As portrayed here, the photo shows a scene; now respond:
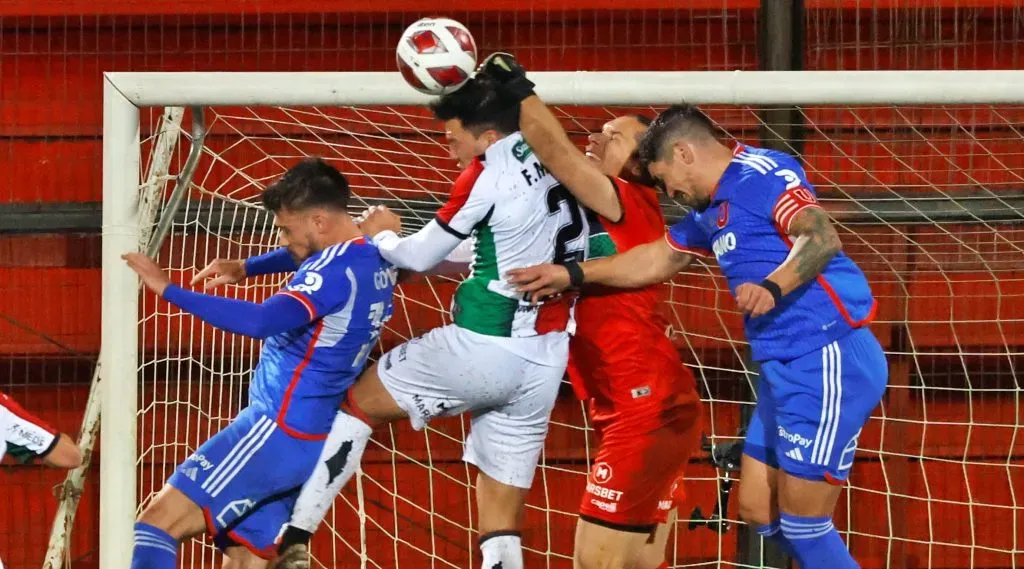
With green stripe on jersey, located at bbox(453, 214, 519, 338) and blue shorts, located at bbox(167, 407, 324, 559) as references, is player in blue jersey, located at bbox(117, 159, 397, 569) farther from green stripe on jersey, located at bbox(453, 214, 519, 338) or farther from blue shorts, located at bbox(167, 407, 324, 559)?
green stripe on jersey, located at bbox(453, 214, 519, 338)

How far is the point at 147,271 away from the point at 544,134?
1263mm

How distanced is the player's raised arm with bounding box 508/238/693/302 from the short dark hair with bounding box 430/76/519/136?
0.45m

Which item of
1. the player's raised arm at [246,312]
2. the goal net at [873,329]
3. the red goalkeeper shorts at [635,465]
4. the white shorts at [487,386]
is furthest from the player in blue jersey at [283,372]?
the goal net at [873,329]

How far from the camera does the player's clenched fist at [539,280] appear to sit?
3.56m

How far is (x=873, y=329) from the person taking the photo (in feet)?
19.4

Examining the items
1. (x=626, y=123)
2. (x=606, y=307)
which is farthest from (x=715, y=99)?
(x=606, y=307)

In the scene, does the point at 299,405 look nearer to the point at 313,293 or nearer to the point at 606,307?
the point at 313,293

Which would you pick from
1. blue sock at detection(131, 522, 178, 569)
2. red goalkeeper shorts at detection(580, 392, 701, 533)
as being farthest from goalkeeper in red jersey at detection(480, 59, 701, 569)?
blue sock at detection(131, 522, 178, 569)

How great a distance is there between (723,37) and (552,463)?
Answer: 2310 millimetres

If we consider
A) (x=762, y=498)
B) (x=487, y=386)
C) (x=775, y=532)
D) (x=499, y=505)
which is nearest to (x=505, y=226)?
(x=487, y=386)

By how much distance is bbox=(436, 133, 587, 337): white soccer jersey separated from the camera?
3.57 m

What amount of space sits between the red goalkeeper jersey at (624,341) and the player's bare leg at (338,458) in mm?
656

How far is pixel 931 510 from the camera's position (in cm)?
607

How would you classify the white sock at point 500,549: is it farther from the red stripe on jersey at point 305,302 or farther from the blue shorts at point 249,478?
the red stripe on jersey at point 305,302
